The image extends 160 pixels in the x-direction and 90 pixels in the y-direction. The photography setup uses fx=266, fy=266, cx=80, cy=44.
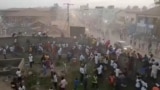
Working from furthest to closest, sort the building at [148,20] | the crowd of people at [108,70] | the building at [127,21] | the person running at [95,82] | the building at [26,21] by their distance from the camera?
the building at [26,21] < the building at [127,21] < the building at [148,20] < the person running at [95,82] < the crowd of people at [108,70]

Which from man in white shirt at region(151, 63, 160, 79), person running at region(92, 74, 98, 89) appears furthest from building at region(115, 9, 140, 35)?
person running at region(92, 74, 98, 89)

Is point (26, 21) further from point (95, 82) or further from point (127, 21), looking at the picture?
point (95, 82)

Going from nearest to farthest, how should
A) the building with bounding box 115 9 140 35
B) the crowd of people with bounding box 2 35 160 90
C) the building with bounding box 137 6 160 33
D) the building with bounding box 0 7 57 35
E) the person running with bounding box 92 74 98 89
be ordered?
the crowd of people with bounding box 2 35 160 90 < the person running with bounding box 92 74 98 89 < the building with bounding box 137 6 160 33 < the building with bounding box 115 9 140 35 < the building with bounding box 0 7 57 35

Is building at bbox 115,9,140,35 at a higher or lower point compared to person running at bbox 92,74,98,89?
higher

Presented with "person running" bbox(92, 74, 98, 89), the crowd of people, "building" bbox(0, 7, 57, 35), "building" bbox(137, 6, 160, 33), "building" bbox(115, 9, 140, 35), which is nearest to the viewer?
the crowd of people

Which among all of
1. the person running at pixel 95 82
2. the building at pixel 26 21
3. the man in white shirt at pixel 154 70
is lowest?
the person running at pixel 95 82

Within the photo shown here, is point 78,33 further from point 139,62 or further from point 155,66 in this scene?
point 155,66

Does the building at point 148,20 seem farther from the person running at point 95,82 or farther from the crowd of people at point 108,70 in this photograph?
the person running at point 95,82

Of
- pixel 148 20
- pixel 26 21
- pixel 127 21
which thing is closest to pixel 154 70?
pixel 148 20

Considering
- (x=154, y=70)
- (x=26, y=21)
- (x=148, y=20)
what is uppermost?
(x=148, y=20)

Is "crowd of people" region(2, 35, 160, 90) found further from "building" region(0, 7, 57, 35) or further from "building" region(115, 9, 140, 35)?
"building" region(0, 7, 57, 35)

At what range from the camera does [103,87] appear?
1666 cm

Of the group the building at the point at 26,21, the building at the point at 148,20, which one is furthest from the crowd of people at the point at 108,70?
the building at the point at 26,21

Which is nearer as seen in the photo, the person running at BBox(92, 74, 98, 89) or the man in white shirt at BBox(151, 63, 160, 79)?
the man in white shirt at BBox(151, 63, 160, 79)
